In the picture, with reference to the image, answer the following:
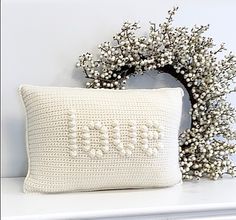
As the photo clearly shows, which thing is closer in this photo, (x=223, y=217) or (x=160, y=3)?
(x=223, y=217)

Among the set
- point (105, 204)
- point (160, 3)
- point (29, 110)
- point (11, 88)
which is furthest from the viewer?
point (160, 3)

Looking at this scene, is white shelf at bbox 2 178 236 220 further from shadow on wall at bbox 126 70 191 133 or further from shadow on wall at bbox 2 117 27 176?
shadow on wall at bbox 126 70 191 133

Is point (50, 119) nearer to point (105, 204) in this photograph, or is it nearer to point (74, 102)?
point (74, 102)

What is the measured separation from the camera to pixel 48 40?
122 cm

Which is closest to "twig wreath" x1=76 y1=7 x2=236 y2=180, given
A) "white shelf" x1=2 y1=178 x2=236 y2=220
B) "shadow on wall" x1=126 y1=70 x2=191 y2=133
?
"shadow on wall" x1=126 y1=70 x2=191 y2=133

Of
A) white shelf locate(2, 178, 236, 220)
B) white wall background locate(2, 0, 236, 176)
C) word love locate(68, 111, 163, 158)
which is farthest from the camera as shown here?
white wall background locate(2, 0, 236, 176)

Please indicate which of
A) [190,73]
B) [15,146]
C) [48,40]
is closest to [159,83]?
[190,73]

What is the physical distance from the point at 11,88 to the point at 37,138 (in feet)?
0.79

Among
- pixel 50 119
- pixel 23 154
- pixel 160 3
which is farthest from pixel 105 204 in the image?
pixel 160 3

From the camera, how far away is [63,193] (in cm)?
102

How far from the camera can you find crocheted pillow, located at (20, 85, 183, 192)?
1003 mm

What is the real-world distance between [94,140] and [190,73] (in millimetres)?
390

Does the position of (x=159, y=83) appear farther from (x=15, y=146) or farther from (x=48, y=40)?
(x=15, y=146)

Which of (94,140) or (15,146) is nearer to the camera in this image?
(94,140)
